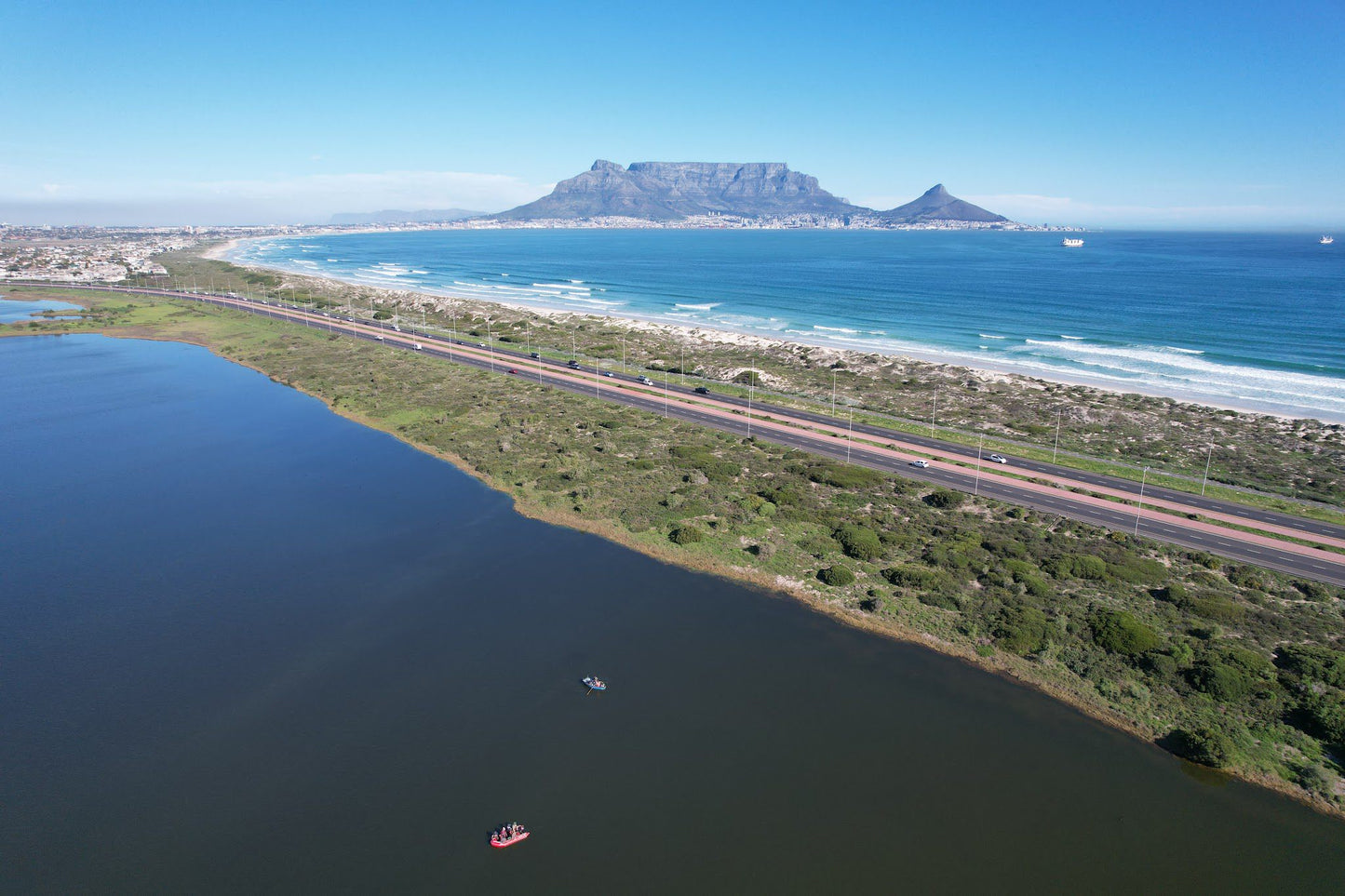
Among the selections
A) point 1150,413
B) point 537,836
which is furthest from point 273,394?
point 1150,413

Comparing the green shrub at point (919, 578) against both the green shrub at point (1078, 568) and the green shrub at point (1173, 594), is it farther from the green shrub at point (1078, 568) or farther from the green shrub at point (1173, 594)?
the green shrub at point (1173, 594)

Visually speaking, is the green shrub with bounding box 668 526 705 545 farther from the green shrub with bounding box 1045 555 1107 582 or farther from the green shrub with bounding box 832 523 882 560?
the green shrub with bounding box 1045 555 1107 582

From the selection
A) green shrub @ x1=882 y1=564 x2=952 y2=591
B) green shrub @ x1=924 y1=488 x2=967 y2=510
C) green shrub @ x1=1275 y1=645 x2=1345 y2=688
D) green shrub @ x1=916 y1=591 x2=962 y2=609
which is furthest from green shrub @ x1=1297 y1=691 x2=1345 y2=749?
green shrub @ x1=924 y1=488 x2=967 y2=510

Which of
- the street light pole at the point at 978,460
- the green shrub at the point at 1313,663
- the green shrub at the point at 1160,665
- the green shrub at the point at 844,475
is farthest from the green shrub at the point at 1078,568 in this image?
the green shrub at the point at 844,475

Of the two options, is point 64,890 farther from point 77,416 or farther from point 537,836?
point 77,416

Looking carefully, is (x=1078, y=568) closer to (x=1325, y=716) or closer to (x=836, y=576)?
(x=1325, y=716)
